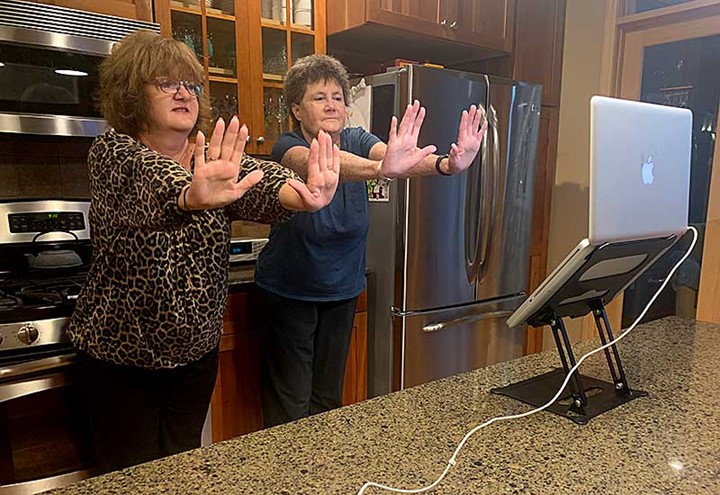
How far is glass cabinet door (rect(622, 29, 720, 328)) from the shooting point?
2590 millimetres

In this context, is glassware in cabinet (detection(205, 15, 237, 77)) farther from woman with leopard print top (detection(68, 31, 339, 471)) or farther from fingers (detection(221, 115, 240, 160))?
fingers (detection(221, 115, 240, 160))

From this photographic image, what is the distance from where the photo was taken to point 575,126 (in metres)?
3.02

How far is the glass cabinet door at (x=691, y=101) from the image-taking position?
2.59m

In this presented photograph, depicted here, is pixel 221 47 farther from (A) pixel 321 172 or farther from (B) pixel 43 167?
(A) pixel 321 172

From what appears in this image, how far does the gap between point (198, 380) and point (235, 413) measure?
689 millimetres

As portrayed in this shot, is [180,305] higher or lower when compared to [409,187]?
lower

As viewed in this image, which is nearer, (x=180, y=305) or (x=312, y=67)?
(x=180, y=305)

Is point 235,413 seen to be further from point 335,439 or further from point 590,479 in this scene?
point 590,479

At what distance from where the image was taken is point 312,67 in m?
1.78

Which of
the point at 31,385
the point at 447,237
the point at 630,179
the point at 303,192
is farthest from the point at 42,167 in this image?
the point at 630,179

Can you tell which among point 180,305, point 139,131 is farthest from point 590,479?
point 139,131

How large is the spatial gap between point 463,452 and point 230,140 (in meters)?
0.60

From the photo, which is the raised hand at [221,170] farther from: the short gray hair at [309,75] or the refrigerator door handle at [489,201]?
the refrigerator door handle at [489,201]

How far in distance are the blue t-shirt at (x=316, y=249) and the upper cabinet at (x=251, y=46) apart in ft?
1.59
